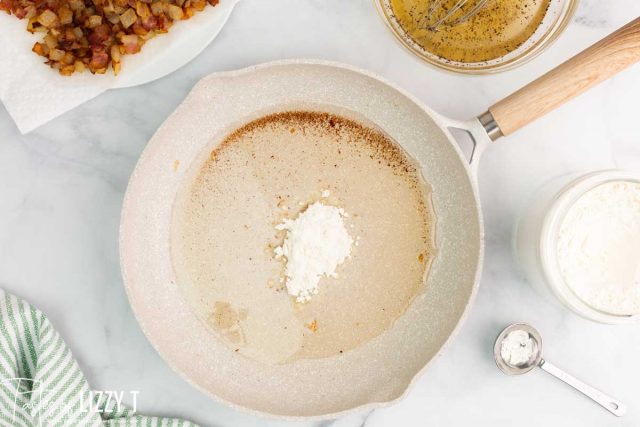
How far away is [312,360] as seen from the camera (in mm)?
965

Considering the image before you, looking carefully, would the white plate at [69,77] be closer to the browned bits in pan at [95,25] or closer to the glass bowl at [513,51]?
the browned bits in pan at [95,25]

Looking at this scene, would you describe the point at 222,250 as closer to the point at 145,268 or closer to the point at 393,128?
the point at 145,268

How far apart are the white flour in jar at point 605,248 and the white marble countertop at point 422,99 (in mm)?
122

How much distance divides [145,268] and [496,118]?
1.79 feet

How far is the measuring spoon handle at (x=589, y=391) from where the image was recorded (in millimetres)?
983

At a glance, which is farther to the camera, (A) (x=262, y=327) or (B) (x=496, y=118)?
(A) (x=262, y=327)

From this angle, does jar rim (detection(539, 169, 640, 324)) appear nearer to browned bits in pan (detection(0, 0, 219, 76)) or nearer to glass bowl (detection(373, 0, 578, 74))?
glass bowl (detection(373, 0, 578, 74))

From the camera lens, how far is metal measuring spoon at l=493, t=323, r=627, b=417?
976 mm

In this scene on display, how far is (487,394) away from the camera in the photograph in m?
1.01

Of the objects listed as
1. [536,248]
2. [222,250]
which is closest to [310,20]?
[222,250]

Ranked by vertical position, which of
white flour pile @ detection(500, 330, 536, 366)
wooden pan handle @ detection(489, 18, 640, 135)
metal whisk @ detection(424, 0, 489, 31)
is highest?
metal whisk @ detection(424, 0, 489, 31)

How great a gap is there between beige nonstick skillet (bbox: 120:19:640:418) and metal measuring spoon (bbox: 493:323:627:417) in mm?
106

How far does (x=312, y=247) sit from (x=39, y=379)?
45 cm

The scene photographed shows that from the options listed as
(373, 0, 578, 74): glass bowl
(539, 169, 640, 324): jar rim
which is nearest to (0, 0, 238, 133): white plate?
(373, 0, 578, 74): glass bowl
